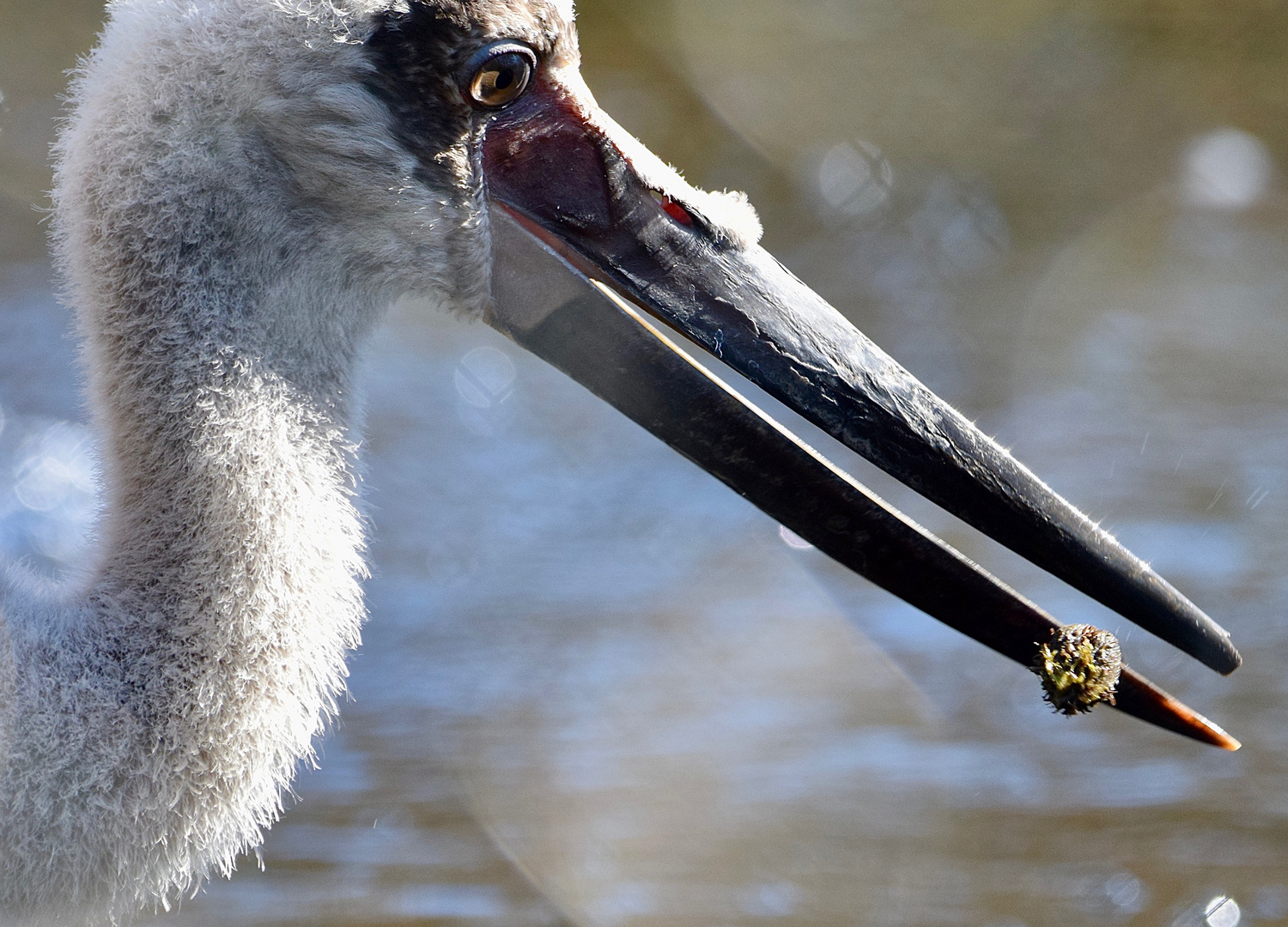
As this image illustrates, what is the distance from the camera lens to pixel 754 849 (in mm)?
3166

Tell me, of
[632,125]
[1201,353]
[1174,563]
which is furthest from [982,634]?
[632,125]

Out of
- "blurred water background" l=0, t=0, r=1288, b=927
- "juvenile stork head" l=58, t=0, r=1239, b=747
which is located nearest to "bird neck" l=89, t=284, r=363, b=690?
"juvenile stork head" l=58, t=0, r=1239, b=747

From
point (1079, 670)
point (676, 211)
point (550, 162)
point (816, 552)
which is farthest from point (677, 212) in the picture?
point (816, 552)

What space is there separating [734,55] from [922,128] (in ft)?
3.34

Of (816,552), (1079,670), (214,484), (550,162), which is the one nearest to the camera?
(214,484)

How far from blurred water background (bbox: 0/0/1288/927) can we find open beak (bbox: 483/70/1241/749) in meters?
0.80

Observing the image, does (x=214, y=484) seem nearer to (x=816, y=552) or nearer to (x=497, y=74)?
(x=497, y=74)

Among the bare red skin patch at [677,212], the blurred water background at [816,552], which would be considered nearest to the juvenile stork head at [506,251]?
the bare red skin patch at [677,212]

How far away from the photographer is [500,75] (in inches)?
73.4

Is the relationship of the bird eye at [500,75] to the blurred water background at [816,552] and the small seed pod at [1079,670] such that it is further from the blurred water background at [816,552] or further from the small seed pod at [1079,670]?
the small seed pod at [1079,670]

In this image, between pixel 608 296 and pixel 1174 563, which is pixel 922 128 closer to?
pixel 1174 563

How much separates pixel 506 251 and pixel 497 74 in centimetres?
24

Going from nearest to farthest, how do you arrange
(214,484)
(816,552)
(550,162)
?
(214,484), (550,162), (816,552)

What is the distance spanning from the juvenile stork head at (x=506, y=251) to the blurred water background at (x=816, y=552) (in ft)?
1.80
